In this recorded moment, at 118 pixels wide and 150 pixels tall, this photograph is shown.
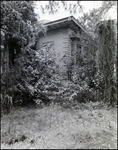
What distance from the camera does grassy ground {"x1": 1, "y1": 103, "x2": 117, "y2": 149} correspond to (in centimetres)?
290

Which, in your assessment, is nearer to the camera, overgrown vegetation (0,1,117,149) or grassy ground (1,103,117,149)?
grassy ground (1,103,117,149)

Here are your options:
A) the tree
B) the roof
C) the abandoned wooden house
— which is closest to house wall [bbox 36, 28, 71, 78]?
the abandoned wooden house

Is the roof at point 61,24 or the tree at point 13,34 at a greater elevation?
the roof at point 61,24

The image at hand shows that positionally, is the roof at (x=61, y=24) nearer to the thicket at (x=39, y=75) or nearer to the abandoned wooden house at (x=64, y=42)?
the abandoned wooden house at (x=64, y=42)

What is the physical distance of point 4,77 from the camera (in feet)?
15.3

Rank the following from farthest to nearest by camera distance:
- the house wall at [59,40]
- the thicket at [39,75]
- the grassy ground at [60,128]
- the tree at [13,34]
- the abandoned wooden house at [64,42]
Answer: the house wall at [59,40]
the abandoned wooden house at [64,42]
the thicket at [39,75]
the tree at [13,34]
the grassy ground at [60,128]

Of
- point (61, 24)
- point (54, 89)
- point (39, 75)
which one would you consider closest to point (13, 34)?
point (39, 75)

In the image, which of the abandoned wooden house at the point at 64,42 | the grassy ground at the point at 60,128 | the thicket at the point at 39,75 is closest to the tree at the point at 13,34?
the thicket at the point at 39,75

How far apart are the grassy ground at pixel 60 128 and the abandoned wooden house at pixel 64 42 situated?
1826mm

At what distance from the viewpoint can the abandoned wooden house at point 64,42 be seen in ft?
19.9

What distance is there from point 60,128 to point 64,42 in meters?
4.95

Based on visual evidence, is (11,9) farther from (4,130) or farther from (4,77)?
(4,130)

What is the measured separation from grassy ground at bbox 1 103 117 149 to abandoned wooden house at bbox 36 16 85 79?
71.9 inches

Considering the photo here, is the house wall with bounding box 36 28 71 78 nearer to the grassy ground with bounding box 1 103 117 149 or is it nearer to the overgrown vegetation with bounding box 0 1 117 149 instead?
the overgrown vegetation with bounding box 0 1 117 149
